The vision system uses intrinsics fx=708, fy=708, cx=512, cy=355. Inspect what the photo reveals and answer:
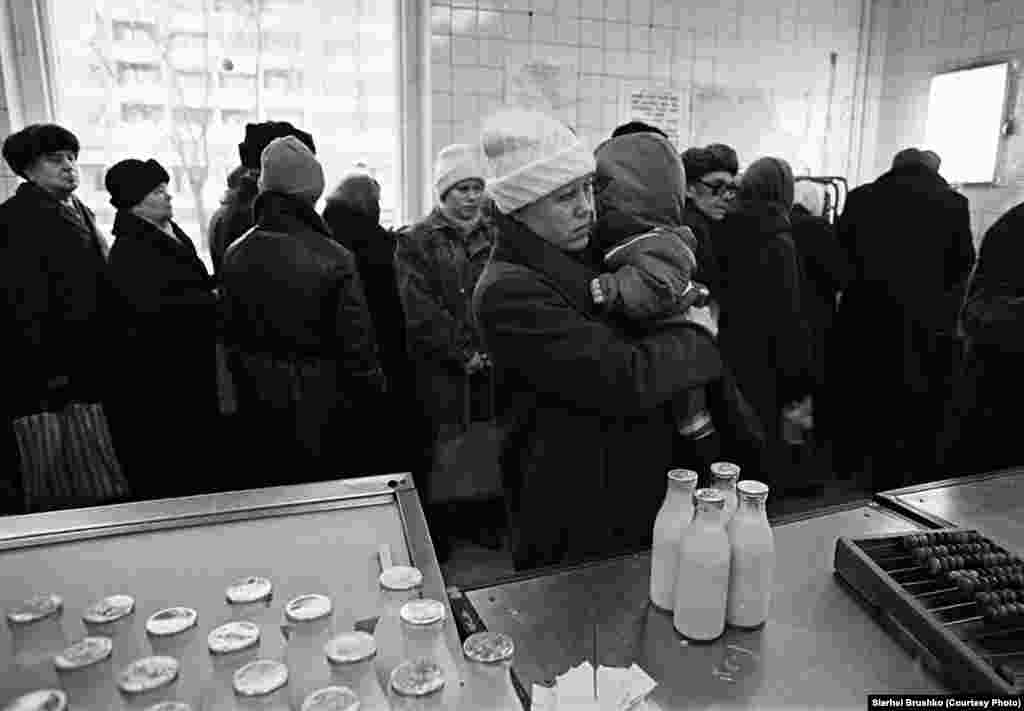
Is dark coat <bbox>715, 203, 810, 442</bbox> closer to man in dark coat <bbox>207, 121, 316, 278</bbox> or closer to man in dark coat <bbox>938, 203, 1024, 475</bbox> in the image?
man in dark coat <bbox>938, 203, 1024, 475</bbox>

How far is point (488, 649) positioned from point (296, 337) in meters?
1.78

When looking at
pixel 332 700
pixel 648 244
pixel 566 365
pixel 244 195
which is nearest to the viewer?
pixel 332 700

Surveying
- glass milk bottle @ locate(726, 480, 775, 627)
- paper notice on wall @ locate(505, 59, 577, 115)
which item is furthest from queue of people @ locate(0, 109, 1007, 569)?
paper notice on wall @ locate(505, 59, 577, 115)

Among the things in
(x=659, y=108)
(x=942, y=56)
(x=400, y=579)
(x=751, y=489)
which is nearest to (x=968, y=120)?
(x=942, y=56)

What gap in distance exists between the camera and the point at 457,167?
2.68m

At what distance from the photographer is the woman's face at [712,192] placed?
2.76m

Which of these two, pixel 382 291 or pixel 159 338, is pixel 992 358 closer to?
pixel 382 291

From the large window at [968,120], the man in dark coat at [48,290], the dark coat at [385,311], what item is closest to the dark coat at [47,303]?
the man in dark coat at [48,290]

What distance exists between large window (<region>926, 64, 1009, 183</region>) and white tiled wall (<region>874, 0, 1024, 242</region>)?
7 cm

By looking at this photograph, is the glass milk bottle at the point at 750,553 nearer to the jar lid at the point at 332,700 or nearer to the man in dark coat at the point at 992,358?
the jar lid at the point at 332,700

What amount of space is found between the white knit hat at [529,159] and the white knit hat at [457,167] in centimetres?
118

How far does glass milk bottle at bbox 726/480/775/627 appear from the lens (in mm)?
983

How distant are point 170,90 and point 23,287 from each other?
146 centimetres

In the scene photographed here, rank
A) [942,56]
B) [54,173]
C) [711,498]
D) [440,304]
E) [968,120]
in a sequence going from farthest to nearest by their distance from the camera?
1. [942,56]
2. [968,120]
3. [440,304]
4. [54,173]
5. [711,498]
